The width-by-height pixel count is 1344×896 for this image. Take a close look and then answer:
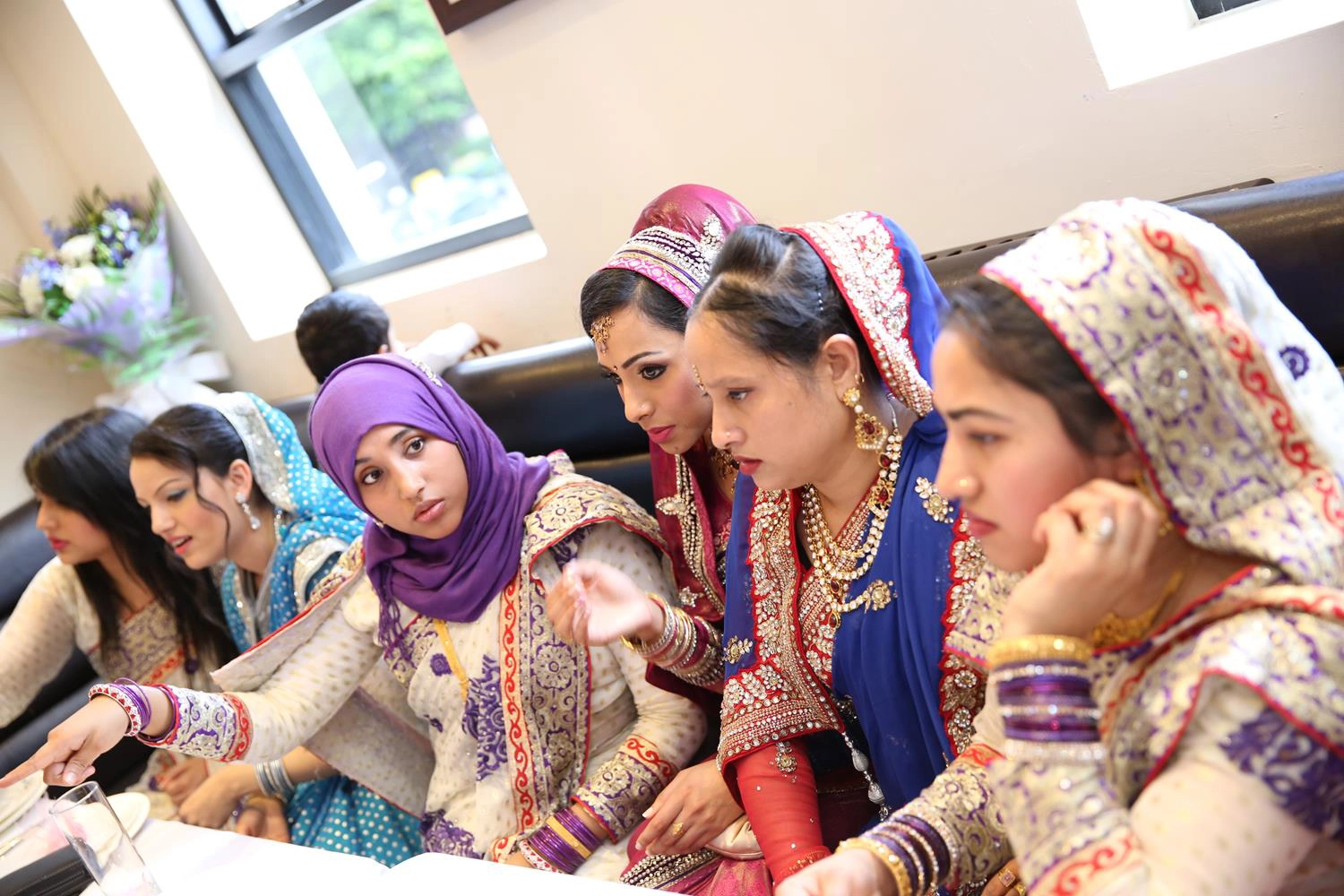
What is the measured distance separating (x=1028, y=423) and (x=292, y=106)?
3653 millimetres

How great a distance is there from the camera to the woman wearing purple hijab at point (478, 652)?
1.83 metres

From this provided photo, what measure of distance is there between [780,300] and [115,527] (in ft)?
6.06

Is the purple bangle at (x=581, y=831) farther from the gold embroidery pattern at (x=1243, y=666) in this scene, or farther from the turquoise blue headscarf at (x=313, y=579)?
the gold embroidery pattern at (x=1243, y=666)

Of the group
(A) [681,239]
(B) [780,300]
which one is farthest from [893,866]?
(A) [681,239]

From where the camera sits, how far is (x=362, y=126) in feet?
13.1

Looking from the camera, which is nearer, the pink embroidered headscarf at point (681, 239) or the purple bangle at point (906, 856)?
the purple bangle at point (906, 856)

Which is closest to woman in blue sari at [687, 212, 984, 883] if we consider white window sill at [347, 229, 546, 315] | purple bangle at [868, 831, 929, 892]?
purple bangle at [868, 831, 929, 892]

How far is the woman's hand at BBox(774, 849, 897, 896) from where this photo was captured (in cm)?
108

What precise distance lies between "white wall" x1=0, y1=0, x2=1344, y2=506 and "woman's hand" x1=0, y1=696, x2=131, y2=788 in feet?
5.59

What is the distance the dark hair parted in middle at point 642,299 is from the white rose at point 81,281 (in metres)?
2.68

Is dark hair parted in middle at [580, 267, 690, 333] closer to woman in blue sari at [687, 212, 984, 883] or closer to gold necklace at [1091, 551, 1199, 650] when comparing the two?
woman in blue sari at [687, 212, 984, 883]

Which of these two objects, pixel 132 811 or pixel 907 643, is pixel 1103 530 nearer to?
pixel 907 643

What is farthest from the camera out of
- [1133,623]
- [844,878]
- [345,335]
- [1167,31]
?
[345,335]

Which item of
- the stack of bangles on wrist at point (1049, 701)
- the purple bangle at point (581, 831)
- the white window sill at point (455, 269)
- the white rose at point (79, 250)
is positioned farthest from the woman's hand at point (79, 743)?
the white rose at point (79, 250)
